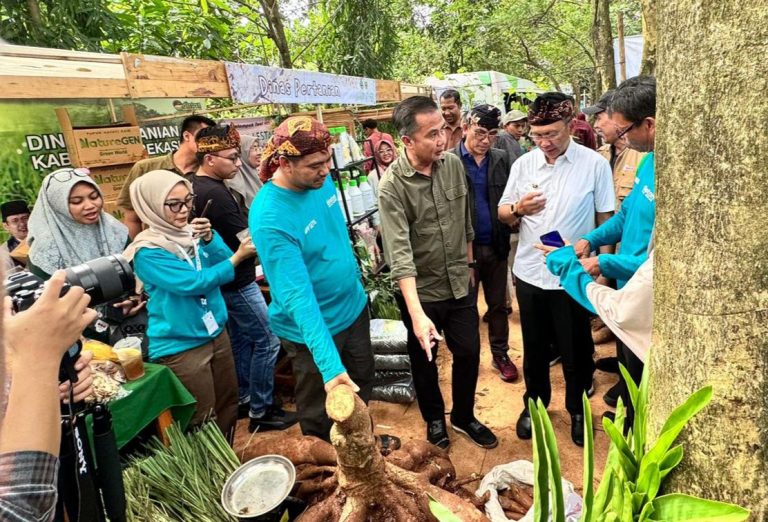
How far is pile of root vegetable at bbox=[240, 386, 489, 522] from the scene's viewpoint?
169cm

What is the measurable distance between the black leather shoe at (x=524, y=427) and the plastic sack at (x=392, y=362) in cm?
87

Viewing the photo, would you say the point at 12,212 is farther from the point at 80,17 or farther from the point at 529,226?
the point at 529,226

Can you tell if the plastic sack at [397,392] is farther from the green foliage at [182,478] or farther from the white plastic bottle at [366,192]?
the white plastic bottle at [366,192]

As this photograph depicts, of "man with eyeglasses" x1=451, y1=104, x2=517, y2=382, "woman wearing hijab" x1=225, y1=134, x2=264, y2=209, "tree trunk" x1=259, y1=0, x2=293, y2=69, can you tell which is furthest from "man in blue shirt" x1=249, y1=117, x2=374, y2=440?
"tree trunk" x1=259, y1=0, x2=293, y2=69

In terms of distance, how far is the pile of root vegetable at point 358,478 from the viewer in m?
1.69

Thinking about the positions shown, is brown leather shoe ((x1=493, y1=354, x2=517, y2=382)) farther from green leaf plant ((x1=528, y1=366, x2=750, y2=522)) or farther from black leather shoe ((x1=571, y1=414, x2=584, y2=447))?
green leaf plant ((x1=528, y1=366, x2=750, y2=522))

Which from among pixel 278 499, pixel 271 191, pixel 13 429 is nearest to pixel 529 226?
pixel 271 191

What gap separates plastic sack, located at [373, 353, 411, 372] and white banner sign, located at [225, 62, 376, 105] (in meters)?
2.24

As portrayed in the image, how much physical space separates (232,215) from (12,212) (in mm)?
1563

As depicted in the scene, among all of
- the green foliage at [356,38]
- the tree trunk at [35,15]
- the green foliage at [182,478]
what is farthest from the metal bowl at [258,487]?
the green foliage at [356,38]

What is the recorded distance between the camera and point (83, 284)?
5.16 ft

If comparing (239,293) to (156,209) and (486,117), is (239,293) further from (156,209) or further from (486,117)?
(486,117)

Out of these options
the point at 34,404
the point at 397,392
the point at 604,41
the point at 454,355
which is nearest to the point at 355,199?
the point at 397,392

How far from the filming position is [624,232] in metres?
2.32
